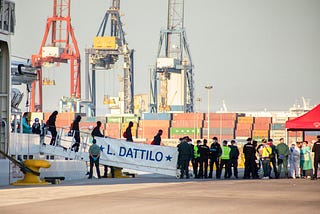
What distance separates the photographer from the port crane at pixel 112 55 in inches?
6447

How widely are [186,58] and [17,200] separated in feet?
550

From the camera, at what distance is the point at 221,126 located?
13800cm

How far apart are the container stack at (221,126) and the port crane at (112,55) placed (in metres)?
30.2

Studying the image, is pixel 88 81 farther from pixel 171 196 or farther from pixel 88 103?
pixel 171 196

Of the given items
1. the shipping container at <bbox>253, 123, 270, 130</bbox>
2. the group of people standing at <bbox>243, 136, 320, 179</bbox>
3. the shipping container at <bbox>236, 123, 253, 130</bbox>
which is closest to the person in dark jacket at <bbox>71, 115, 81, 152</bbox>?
the group of people standing at <bbox>243, 136, 320, 179</bbox>

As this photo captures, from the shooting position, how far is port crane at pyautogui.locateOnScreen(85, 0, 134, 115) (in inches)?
6447

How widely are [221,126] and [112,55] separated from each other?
36.1 metres

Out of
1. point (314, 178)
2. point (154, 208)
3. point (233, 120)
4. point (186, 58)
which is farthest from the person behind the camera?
point (186, 58)

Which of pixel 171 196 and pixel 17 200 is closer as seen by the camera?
pixel 17 200

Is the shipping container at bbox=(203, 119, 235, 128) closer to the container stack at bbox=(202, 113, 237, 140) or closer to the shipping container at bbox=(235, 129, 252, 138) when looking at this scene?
the container stack at bbox=(202, 113, 237, 140)

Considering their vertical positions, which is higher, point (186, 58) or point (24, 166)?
point (186, 58)

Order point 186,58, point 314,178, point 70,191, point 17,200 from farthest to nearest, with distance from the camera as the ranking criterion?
point 186,58 → point 314,178 → point 70,191 → point 17,200

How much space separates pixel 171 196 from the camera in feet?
63.5

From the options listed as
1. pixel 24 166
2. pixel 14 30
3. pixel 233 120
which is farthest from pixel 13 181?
pixel 233 120
